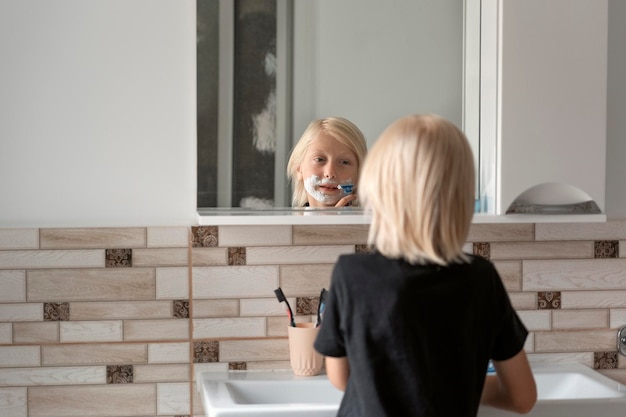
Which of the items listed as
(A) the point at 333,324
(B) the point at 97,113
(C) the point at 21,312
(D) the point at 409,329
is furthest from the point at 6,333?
(D) the point at 409,329

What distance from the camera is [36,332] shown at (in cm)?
197

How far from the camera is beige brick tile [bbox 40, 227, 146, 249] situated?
1.96 meters

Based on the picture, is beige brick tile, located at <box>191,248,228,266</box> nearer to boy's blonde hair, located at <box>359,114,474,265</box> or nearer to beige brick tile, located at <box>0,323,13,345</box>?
beige brick tile, located at <box>0,323,13,345</box>

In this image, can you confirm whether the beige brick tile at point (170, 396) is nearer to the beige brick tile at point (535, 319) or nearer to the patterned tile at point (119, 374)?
the patterned tile at point (119, 374)

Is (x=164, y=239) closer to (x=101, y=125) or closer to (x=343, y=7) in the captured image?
(x=101, y=125)

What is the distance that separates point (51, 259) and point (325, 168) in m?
0.59

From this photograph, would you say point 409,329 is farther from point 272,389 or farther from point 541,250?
point 541,250

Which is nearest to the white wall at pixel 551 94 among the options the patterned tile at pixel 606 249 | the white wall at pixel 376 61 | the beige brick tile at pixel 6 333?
the white wall at pixel 376 61

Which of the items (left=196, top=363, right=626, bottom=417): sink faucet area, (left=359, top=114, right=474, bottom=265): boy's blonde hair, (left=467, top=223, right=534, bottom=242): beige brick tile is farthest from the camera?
(left=467, top=223, right=534, bottom=242): beige brick tile

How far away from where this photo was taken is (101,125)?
197cm

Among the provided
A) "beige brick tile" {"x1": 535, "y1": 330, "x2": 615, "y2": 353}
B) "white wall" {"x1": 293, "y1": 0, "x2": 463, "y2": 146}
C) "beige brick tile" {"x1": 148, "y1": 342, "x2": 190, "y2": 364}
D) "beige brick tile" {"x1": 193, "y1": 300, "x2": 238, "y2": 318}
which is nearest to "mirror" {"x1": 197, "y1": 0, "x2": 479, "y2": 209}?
"white wall" {"x1": 293, "y1": 0, "x2": 463, "y2": 146}

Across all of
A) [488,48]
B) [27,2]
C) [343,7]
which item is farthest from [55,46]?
[488,48]

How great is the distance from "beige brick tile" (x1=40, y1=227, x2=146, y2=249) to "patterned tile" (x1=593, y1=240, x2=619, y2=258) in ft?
3.22

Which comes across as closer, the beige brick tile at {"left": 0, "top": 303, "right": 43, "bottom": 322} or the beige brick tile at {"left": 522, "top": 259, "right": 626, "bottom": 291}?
the beige brick tile at {"left": 0, "top": 303, "right": 43, "bottom": 322}
